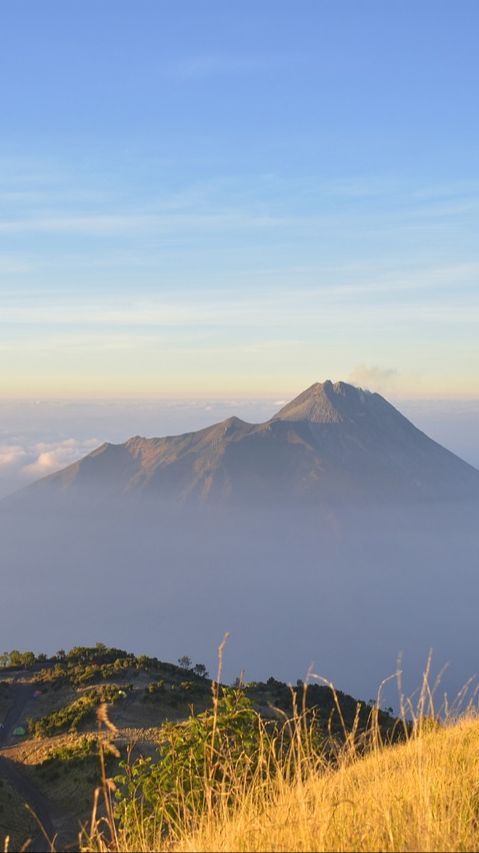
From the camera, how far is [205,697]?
157 feet

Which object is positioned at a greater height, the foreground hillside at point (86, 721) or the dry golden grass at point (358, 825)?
the dry golden grass at point (358, 825)

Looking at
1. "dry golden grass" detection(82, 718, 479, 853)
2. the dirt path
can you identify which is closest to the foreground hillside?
the dirt path

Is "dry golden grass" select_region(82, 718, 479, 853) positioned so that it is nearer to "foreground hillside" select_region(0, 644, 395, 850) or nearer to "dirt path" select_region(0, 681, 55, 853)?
"foreground hillside" select_region(0, 644, 395, 850)

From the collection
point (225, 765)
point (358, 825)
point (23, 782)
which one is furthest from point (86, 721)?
point (358, 825)

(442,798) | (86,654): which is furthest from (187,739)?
(86,654)

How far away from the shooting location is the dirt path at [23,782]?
27112 millimetres

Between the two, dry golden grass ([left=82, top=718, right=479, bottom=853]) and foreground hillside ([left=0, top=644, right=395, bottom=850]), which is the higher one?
dry golden grass ([left=82, top=718, right=479, bottom=853])

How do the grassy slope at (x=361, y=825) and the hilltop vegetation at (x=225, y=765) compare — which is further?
the hilltop vegetation at (x=225, y=765)

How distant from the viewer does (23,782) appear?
3500cm

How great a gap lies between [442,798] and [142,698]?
43753 mm

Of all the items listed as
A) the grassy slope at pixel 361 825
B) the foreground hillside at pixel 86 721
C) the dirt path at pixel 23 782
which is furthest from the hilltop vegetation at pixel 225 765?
the dirt path at pixel 23 782

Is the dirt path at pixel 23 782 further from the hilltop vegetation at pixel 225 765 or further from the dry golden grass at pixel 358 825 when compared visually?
the dry golden grass at pixel 358 825

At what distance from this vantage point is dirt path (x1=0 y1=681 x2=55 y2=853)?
27.1m

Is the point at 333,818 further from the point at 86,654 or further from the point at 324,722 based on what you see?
the point at 86,654
